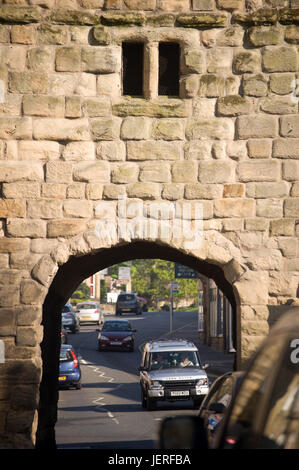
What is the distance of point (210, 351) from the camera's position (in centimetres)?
4069

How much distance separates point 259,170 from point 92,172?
186 centimetres

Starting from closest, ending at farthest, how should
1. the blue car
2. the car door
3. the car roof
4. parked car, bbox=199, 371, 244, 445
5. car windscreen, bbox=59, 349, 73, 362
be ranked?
the car door, parked car, bbox=199, 371, 244, 445, the car roof, the blue car, car windscreen, bbox=59, 349, 73, 362

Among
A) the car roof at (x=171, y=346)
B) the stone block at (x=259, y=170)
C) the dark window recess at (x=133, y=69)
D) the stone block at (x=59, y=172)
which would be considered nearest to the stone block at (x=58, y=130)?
the stone block at (x=59, y=172)

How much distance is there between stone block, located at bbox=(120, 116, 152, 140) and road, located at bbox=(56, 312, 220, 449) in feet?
20.3

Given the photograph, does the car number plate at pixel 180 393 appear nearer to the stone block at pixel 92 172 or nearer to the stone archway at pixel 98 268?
the stone archway at pixel 98 268

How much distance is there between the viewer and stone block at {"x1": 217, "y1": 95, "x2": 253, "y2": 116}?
9.32 meters

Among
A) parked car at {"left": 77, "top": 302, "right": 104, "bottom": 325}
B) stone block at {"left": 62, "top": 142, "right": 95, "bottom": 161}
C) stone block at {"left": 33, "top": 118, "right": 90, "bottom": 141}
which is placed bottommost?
parked car at {"left": 77, "top": 302, "right": 104, "bottom": 325}

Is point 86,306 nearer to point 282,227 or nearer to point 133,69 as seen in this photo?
point 133,69

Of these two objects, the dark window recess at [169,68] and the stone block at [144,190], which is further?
the dark window recess at [169,68]

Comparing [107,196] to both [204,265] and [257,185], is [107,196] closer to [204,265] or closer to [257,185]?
[257,185]

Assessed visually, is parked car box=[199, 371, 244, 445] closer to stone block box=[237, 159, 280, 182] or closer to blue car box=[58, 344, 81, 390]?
stone block box=[237, 159, 280, 182]

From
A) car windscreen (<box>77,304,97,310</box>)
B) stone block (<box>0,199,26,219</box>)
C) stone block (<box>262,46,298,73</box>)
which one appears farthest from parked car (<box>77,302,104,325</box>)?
stone block (<box>262,46,298,73</box>)

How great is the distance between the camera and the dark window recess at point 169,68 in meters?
9.72
